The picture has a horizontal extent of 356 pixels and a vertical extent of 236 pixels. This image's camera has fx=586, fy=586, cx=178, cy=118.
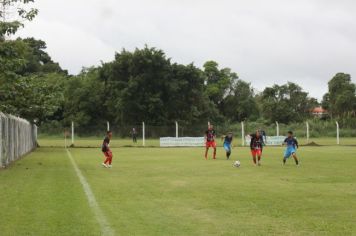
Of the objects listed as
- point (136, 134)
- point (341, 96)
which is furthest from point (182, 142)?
point (341, 96)

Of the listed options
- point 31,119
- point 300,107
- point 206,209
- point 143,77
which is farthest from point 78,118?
point 206,209

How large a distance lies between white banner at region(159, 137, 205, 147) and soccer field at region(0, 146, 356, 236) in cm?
3046

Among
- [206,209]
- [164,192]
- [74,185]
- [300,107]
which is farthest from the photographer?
[300,107]

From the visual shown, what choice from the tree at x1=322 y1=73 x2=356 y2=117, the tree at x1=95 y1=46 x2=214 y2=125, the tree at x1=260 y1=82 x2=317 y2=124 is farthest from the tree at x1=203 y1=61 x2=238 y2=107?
the tree at x1=95 y1=46 x2=214 y2=125

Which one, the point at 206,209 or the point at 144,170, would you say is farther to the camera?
the point at 144,170

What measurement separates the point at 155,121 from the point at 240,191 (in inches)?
2398

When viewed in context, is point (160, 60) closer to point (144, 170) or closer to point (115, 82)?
point (115, 82)

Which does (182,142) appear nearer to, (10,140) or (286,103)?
(10,140)

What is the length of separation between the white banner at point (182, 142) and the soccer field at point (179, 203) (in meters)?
30.5

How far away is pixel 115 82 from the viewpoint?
76812 mm

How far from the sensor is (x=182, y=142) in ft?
169

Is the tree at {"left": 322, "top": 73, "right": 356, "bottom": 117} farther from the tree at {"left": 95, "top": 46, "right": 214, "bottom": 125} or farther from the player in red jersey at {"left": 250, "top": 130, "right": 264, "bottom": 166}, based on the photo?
the player in red jersey at {"left": 250, "top": 130, "right": 264, "bottom": 166}

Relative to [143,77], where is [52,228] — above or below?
below

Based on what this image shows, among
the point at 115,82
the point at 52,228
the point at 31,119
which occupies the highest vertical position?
the point at 115,82
